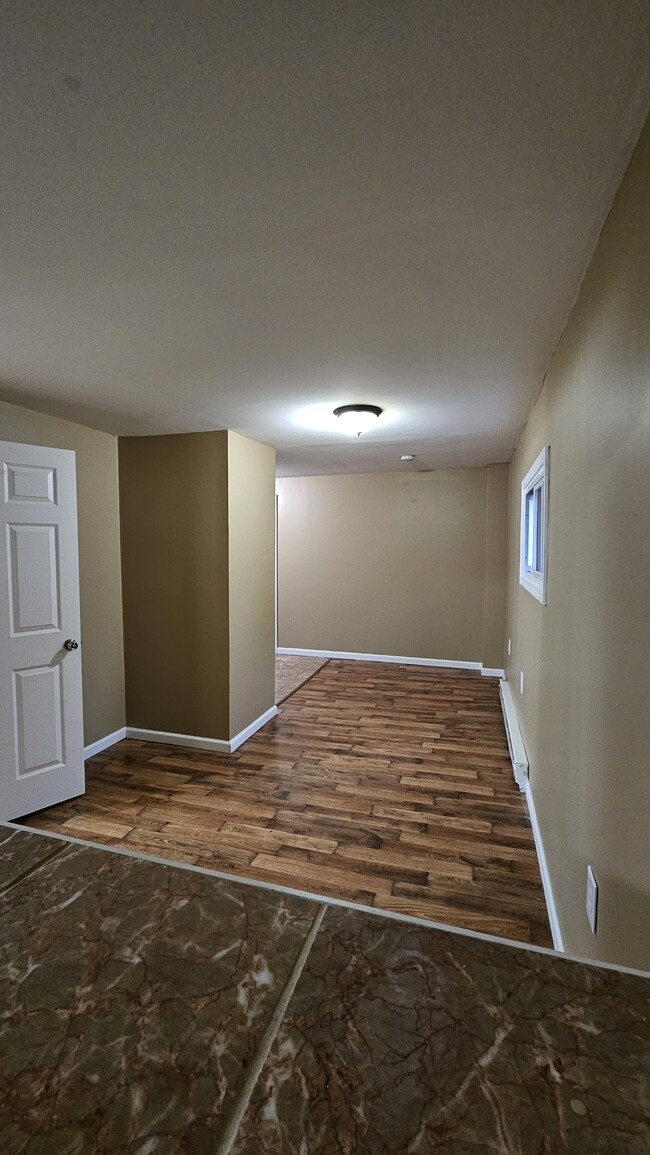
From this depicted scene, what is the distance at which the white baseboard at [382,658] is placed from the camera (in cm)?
605

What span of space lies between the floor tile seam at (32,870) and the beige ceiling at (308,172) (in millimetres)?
1245

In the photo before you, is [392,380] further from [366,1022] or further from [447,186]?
[366,1022]

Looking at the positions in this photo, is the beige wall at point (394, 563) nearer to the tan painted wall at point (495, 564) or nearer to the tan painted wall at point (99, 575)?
the tan painted wall at point (495, 564)

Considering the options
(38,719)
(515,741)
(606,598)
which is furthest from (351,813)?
(606,598)

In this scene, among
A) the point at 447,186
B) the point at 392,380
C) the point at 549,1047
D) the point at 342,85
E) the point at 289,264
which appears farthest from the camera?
the point at 392,380

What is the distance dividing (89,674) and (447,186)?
3.54 m

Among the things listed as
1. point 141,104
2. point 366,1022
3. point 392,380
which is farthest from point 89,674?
point 366,1022

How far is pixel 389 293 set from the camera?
5.40 feet

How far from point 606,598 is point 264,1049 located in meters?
1.19

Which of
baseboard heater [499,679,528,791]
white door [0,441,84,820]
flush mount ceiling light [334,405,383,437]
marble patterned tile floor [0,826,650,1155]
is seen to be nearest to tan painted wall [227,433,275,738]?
flush mount ceiling light [334,405,383,437]

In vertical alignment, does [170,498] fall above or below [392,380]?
below

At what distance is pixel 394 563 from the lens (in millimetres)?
6285

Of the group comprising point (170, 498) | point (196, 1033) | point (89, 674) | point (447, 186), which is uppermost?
point (447, 186)

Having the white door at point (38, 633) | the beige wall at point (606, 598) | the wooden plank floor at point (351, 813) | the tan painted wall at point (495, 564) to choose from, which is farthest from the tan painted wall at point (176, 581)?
the tan painted wall at point (495, 564)
